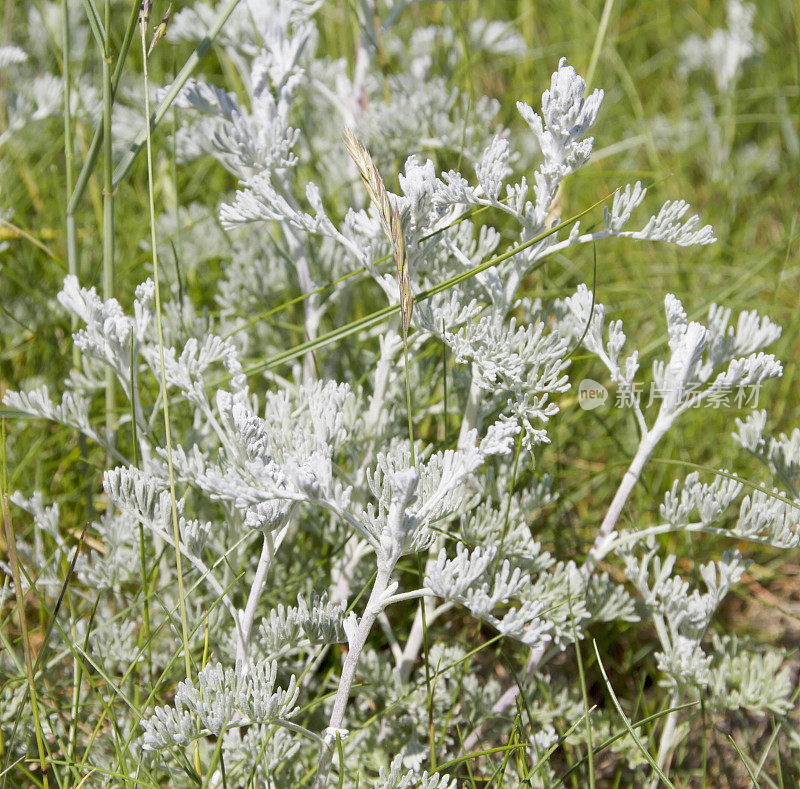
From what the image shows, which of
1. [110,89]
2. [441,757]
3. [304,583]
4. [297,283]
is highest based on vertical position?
[110,89]

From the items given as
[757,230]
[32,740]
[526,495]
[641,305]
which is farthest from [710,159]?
[32,740]

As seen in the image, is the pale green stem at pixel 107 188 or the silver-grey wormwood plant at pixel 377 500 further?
the pale green stem at pixel 107 188

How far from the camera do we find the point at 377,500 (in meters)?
2.01

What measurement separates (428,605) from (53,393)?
1.39 m

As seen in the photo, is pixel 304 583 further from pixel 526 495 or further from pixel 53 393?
pixel 53 393

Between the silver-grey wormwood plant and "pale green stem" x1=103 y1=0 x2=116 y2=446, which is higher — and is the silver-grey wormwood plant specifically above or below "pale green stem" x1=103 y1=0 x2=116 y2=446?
below

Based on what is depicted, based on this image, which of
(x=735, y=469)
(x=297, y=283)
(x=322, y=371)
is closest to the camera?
(x=322, y=371)

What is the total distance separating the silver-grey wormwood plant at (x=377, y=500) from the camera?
166 centimetres

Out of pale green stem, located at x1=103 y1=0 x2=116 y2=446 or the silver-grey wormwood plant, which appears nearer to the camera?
the silver-grey wormwood plant

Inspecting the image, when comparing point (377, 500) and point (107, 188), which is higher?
point (107, 188)

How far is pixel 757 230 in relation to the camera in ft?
12.6

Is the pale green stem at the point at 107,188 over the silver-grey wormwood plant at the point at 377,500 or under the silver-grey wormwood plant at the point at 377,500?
over

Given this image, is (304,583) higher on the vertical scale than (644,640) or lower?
higher

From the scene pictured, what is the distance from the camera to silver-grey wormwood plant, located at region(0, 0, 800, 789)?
1.66 meters
